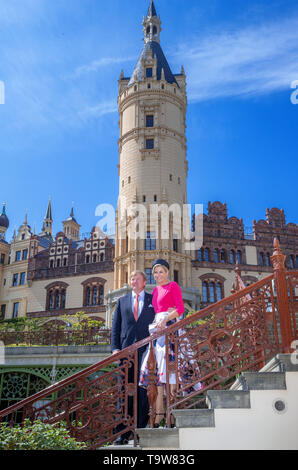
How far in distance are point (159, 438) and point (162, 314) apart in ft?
5.05

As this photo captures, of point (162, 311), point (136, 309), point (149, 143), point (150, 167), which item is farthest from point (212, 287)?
A: point (162, 311)

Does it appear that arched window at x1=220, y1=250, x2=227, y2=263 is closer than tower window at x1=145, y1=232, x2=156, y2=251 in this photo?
No

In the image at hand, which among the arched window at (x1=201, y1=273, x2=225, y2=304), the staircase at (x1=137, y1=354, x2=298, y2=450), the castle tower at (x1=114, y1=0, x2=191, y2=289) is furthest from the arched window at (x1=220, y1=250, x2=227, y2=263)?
the staircase at (x1=137, y1=354, x2=298, y2=450)

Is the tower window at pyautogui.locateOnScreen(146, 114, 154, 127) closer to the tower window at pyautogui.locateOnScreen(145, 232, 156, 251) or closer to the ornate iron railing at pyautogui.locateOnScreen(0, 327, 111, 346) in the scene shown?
the tower window at pyautogui.locateOnScreen(145, 232, 156, 251)

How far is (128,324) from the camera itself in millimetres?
5922

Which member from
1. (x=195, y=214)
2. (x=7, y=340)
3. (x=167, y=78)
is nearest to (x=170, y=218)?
(x=195, y=214)

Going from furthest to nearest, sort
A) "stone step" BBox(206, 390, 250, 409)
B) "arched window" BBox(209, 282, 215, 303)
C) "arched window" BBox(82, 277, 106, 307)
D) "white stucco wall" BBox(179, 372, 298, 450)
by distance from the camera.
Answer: "arched window" BBox(82, 277, 106, 307)
"arched window" BBox(209, 282, 215, 303)
"stone step" BBox(206, 390, 250, 409)
"white stucco wall" BBox(179, 372, 298, 450)

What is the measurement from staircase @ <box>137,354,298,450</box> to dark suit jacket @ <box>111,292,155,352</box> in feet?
4.42

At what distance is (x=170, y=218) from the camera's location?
32.8m

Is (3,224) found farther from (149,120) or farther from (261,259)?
(261,259)

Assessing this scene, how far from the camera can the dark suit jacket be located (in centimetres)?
586

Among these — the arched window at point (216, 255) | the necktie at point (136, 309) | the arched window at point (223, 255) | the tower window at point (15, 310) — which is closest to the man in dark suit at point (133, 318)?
the necktie at point (136, 309)
